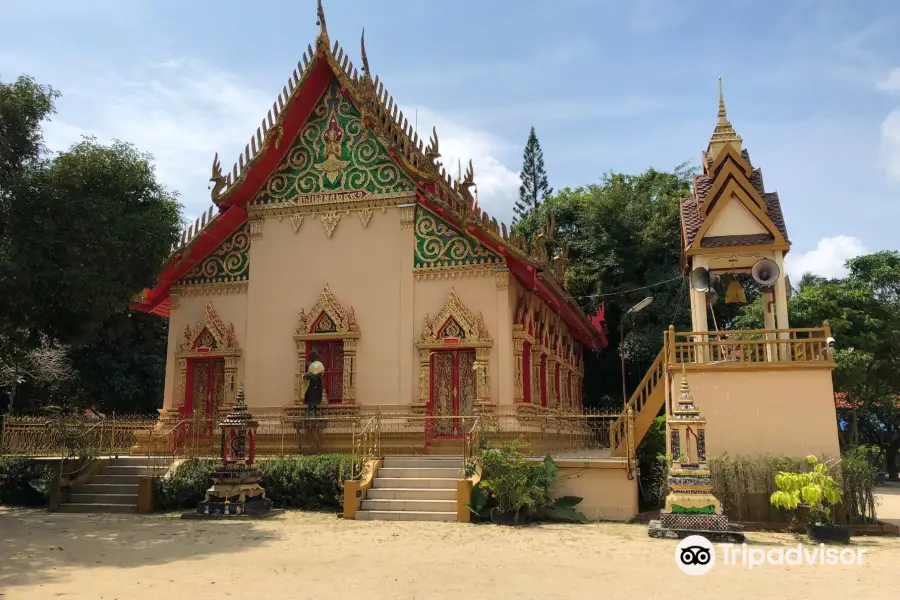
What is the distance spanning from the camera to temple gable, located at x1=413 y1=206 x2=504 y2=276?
12414 mm

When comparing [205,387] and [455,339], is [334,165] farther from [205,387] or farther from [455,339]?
[205,387]

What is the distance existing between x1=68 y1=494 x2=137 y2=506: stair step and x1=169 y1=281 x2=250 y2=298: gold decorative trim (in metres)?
3.98

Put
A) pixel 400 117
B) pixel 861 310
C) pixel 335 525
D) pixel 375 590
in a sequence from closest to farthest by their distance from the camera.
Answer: pixel 375 590, pixel 335 525, pixel 400 117, pixel 861 310

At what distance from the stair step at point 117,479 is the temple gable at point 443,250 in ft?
18.3

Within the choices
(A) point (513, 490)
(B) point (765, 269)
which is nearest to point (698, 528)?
(A) point (513, 490)

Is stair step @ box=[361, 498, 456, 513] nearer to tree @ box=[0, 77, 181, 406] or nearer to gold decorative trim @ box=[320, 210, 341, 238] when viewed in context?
tree @ box=[0, 77, 181, 406]

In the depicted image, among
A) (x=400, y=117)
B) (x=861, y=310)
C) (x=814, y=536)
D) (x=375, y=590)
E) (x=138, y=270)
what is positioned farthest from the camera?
(x=861, y=310)

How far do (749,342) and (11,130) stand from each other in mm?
10104

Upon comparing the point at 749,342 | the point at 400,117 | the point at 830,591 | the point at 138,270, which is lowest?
the point at 830,591

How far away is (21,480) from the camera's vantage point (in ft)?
37.9

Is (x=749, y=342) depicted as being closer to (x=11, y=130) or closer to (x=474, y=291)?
(x=474, y=291)

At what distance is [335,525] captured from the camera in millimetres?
9195

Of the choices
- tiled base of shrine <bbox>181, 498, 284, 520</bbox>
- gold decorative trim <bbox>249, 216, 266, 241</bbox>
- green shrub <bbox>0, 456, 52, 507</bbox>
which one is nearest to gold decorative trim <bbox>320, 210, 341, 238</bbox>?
gold decorative trim <bbox>249, 216, 266, 241</bbox>

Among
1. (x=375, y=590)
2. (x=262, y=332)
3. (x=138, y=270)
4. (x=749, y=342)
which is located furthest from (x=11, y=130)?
(x=749, y=342)
